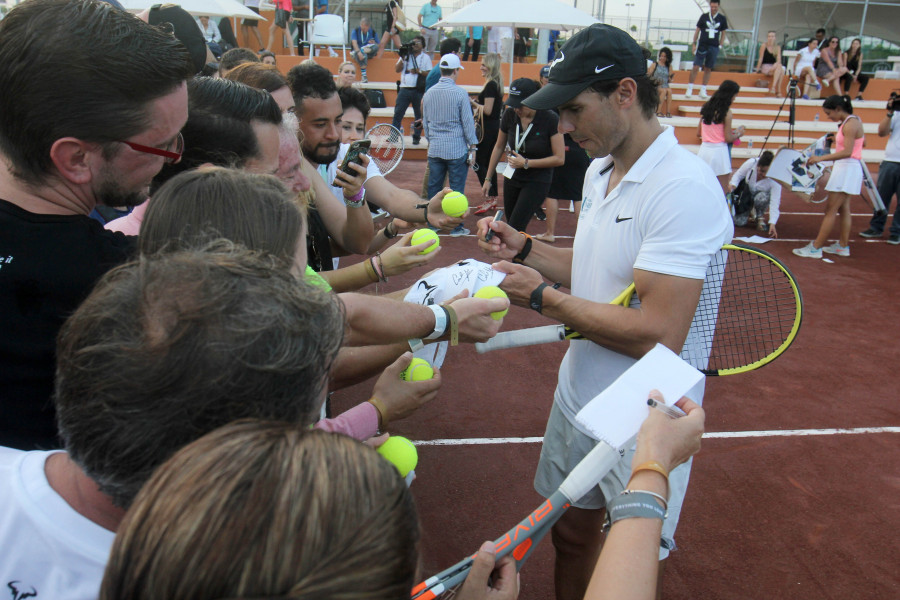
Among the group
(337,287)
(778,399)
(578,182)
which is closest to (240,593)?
(337,287)

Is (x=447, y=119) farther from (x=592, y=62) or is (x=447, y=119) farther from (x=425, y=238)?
(x=592, y=62)

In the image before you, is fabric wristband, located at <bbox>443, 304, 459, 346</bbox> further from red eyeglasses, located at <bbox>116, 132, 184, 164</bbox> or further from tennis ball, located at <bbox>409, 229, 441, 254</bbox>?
red eyeglasses, located at <bbox>116, 132, 184, 164</bbox>

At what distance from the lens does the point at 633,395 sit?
1733 mm

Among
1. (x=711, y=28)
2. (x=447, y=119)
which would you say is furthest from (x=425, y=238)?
(x=711, y=28)

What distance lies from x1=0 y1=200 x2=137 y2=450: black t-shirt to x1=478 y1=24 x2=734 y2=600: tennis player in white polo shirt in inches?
62.1

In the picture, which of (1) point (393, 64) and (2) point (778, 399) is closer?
(2) point (778, 399)

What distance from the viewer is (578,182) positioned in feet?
32.3

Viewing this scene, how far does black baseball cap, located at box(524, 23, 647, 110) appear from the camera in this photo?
2.38 meters

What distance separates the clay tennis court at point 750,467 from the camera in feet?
11.6

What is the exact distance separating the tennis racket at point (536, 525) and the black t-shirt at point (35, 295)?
963mm

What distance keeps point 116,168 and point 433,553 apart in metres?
2.79

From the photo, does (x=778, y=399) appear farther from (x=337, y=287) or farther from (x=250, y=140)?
(x=250, y=140)

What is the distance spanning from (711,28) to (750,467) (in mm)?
18102

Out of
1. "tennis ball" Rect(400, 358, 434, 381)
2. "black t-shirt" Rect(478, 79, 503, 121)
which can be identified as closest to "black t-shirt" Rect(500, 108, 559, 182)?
"black t-shirt" Rect(478, 79, 503, 121)
